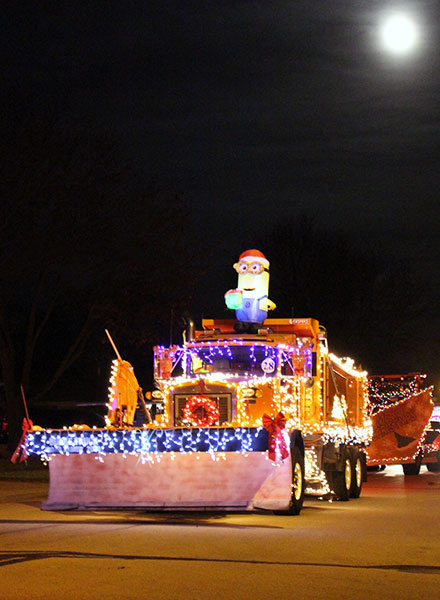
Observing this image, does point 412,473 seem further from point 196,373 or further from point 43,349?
point 43,349

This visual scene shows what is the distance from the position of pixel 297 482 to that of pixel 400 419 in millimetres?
14539

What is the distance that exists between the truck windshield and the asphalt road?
97.9 inches

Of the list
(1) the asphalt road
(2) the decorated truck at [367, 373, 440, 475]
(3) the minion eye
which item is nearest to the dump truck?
(1) the asphalt road

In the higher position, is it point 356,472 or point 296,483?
point 356,472

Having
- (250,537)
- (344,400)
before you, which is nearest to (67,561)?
(250,537)

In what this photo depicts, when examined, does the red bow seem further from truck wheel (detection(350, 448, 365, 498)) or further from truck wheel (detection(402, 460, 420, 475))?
truck wheel (detection(402, 460, 420, 475))

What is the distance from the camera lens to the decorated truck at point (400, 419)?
31.0 m

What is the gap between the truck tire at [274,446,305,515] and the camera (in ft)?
56.0

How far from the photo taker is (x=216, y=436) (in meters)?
16.5

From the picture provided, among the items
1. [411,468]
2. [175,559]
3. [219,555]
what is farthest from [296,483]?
[411,468]

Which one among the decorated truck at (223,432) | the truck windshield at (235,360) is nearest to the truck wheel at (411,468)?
the decorated truck at (223,432)

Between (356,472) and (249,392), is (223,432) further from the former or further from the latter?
(356,472)

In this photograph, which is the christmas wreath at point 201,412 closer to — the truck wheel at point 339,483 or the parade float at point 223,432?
the parade float at point 223,432

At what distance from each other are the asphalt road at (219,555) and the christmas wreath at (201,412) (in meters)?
1.55
